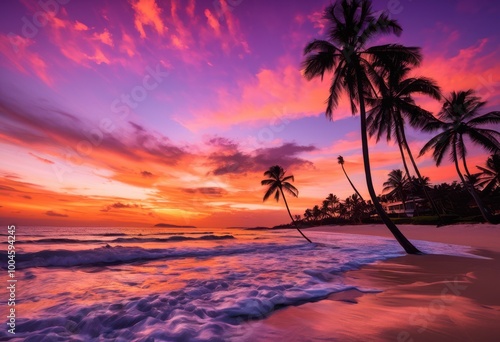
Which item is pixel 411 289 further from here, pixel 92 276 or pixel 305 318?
pixel 92 276

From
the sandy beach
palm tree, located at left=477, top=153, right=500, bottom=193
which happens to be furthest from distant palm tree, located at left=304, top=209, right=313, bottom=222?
the sandy beach

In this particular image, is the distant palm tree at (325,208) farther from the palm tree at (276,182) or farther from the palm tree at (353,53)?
the palm tree at (353,53)

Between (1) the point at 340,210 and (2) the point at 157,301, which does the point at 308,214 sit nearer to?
(1) the point at 340,210

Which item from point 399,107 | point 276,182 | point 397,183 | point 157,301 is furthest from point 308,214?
point 157,301

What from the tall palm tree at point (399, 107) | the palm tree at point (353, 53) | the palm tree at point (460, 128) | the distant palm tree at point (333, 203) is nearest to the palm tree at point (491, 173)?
the palm tree at point (460, 128)

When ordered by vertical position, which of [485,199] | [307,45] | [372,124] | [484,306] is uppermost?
[307,45]

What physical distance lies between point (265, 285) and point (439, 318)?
3655 millimetres

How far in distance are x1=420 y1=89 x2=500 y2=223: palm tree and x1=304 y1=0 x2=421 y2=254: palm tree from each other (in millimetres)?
17090

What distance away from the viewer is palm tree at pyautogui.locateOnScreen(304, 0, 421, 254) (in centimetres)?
1248

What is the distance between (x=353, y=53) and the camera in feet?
42.4

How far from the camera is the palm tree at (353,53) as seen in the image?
12.5 meters

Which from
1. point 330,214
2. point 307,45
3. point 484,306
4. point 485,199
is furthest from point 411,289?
point 330,214

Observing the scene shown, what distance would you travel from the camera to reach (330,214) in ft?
324

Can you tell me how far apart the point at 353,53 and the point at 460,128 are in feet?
69.4
